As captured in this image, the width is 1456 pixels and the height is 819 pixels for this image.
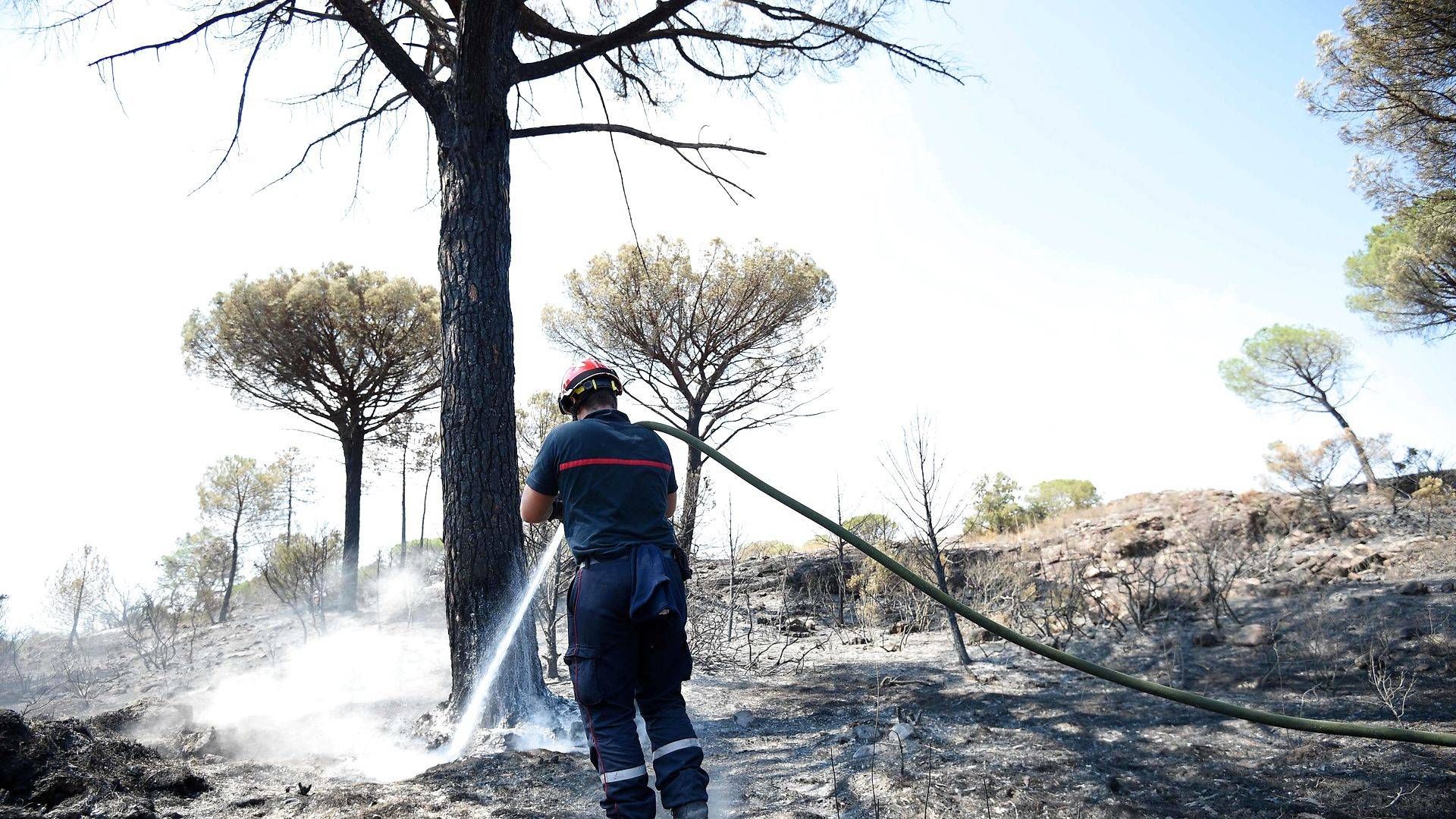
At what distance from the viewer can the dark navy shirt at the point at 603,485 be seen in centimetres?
285

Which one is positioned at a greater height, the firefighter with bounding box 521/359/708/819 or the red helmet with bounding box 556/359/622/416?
the red helmet with bounding box 556/359/622/416

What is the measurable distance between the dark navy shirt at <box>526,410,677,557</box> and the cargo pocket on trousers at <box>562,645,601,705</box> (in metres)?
0.36

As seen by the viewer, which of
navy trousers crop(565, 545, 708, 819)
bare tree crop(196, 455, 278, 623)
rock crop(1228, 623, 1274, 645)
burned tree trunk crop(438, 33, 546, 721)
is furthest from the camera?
bare tree crop(196, 455, 278, 623)

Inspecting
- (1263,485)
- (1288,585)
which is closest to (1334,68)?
(1263,485)

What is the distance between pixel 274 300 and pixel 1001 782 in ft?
56.0

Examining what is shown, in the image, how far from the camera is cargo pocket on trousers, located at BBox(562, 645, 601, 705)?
2.65 m

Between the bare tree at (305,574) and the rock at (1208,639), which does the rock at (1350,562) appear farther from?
the bare tree at (305,574)

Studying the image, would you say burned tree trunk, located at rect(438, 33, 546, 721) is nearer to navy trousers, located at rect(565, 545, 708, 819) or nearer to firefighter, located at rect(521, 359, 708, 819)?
firefighter, located at rect(521, 359, 708, 819)

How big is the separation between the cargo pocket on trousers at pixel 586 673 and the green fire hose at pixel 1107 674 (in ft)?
2.99

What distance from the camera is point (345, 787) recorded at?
3484mm

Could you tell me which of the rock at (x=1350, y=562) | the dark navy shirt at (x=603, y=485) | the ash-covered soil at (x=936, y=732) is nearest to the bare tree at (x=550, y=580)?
the ash-covered soil at (x=936, y=732)

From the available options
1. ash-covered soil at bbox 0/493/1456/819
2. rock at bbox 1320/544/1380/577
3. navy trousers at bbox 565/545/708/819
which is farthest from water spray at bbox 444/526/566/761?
rock at bbox 1320/544/1380/577

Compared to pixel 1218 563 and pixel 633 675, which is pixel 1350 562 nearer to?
pixel 1218 563

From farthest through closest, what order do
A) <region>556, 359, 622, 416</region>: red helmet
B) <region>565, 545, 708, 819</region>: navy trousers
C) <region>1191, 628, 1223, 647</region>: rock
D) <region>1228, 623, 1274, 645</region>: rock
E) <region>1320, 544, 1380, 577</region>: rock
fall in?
1. <region>1320, 544, 1380, 577</region>: rock
2. <region>1191, 628, 1223, 647</region>: rock
3. <region>1228, 623, 1274, 645</region>: rock
4. <region>556, 359, 622, 416</region>: red helmet
5. <region>565, 545, 708, 819</region>: navy trousers
